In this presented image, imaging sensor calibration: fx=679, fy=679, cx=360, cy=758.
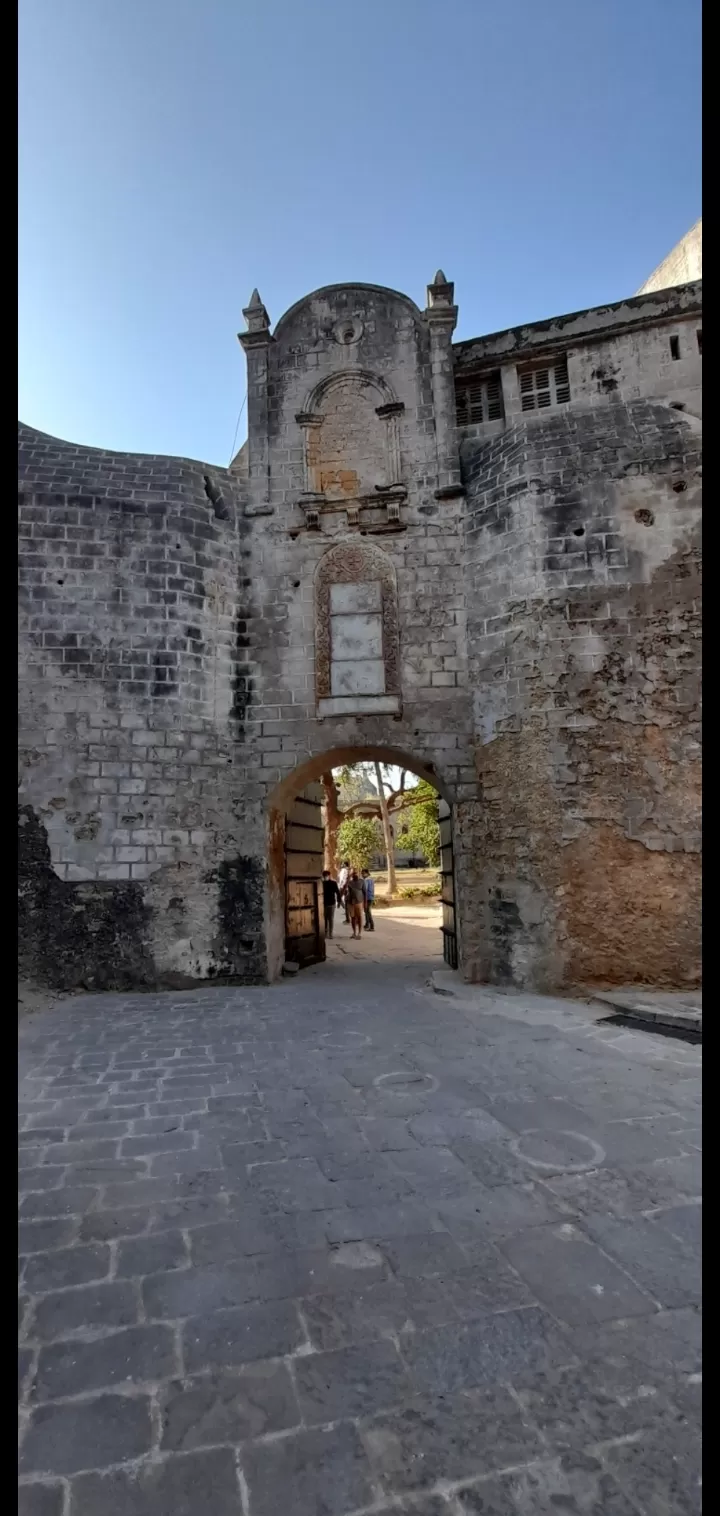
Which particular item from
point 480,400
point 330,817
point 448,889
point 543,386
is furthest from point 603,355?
point 330,817

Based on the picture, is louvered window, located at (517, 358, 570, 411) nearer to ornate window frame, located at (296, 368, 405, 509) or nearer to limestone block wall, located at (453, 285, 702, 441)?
limestone block wall, located at (453, 285, 702, 441)

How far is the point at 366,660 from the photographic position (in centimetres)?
787

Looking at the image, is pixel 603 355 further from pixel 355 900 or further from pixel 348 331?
pixel 355 900

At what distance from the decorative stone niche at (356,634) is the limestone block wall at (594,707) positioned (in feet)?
3.81

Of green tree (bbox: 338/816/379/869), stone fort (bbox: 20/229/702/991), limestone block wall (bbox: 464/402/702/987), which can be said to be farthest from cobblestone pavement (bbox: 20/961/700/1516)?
green tree (bbox: 338/816/379/869)

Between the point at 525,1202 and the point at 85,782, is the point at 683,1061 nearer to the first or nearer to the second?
the point at 525,1202

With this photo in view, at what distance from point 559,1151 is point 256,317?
931cm

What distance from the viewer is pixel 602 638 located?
6887mm

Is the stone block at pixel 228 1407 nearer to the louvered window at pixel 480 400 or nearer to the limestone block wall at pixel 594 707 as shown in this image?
the limestone block wall at pixel 594 707

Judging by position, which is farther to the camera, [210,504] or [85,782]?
[210,504]

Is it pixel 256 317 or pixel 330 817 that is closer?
pixel 256 317

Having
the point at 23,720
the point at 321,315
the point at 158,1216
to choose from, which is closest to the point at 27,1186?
the point at 158,1216
